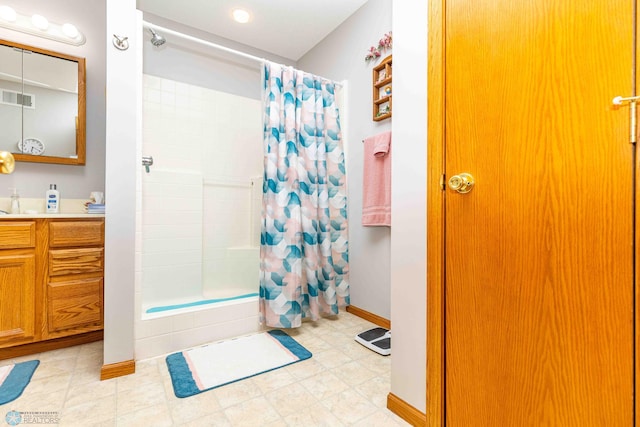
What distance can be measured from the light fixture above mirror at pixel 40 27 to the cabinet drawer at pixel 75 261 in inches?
59.9

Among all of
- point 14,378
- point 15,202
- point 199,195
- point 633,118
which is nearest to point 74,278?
point 14,378

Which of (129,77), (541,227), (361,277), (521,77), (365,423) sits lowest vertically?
(365,423)

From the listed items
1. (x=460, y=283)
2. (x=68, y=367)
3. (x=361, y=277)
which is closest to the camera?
(x=460, y=283)

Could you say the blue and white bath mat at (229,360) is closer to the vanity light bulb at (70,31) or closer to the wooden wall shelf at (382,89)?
the wooden wall shelf at (382,89)

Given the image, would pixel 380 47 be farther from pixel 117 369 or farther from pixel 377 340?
pixel 117 369

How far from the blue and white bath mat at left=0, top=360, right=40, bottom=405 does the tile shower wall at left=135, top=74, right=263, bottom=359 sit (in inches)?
24.8

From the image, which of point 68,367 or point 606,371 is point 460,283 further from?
point 68,367

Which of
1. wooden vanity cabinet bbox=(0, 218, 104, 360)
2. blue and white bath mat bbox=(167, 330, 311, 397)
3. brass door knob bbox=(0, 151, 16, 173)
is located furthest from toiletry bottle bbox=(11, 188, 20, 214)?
brass door knob bbox=(0, 151, 16, 173)

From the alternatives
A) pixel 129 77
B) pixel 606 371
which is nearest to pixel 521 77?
pixel 606 371

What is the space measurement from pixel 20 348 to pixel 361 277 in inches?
86.5

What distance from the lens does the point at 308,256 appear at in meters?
2.12

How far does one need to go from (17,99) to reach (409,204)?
258cm

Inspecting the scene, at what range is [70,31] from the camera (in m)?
2.05

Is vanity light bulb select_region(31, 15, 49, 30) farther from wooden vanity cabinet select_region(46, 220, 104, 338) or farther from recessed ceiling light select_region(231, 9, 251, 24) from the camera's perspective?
wooden vanity cabinet select_region(46, 220, 104, 338)
